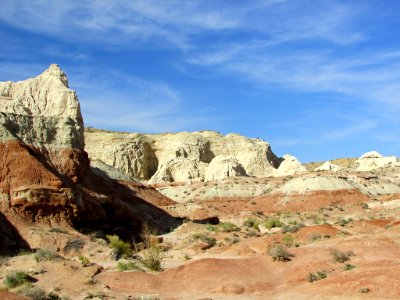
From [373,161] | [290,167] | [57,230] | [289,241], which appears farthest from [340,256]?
[373,161]

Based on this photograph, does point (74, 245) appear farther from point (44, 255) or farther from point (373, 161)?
point (373, 161)

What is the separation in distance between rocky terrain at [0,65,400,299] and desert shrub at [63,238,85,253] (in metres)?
0.07

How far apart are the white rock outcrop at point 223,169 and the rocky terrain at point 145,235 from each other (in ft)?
41.8

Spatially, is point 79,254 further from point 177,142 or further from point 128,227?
point 177,142

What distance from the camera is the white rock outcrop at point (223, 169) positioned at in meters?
74.1

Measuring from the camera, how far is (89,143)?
86.8 m

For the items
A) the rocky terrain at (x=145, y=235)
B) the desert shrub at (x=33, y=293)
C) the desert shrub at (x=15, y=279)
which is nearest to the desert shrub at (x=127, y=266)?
the rocky terrain at (x=145, y=235)

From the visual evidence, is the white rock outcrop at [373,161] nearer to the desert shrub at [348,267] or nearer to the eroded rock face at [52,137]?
the eroded rock face at [52,137]

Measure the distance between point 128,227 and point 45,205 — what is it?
761cm

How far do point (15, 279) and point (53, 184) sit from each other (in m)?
9.56

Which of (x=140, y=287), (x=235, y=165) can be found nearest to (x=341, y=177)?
(x=235, y=165)

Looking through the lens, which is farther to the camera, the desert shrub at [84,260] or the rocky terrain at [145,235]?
the desert shrub at [84,260]

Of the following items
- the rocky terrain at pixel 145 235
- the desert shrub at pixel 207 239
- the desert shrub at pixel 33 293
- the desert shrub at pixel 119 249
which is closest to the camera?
the desert shrub at pixel 33 293

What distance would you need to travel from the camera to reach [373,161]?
307 feet
